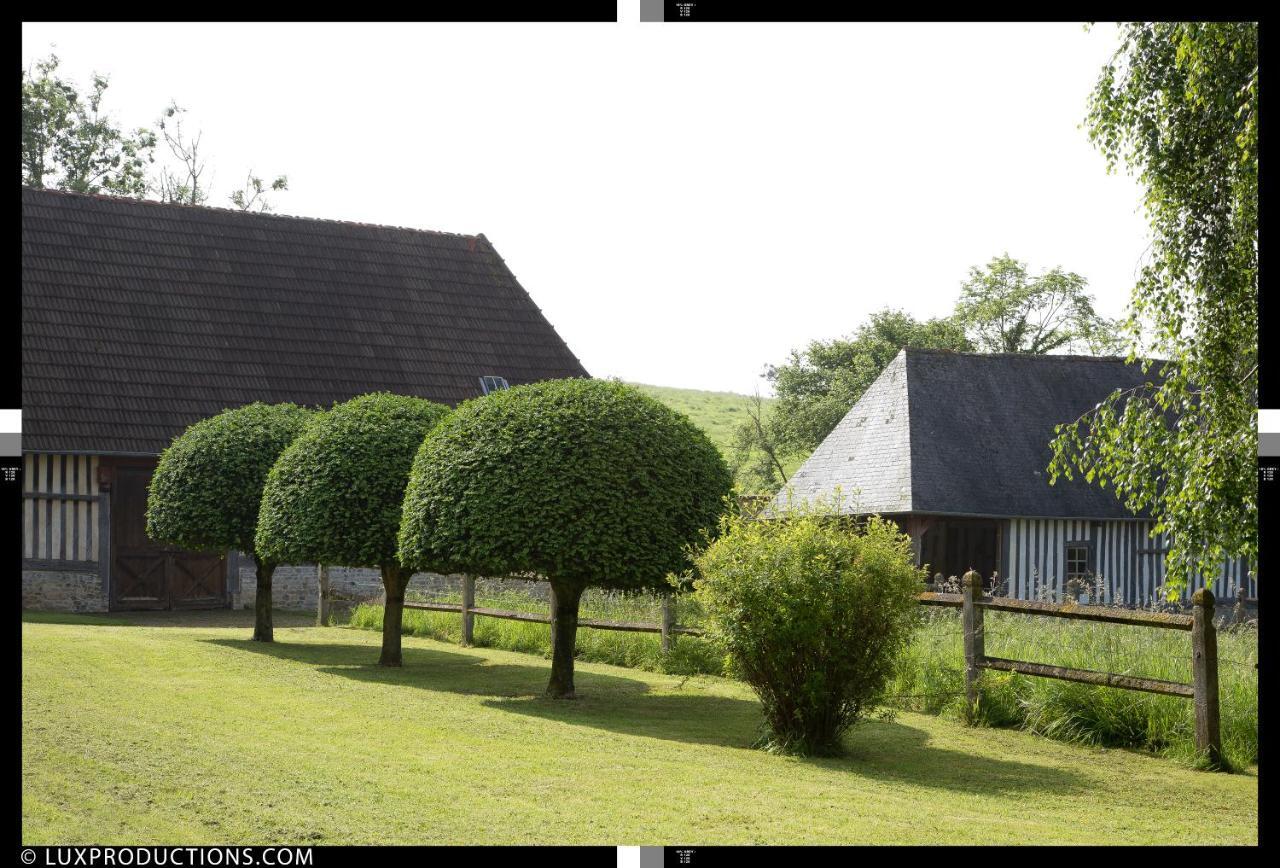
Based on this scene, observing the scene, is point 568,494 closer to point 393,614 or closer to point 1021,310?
point 393,614

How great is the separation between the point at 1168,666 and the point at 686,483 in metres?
4.48

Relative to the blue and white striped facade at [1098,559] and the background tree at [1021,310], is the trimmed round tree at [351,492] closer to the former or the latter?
the blue and white striped facade at [1098,559]

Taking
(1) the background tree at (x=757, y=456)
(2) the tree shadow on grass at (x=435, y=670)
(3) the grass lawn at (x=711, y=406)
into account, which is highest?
(3) the grass lawn at (x=711, y=406)

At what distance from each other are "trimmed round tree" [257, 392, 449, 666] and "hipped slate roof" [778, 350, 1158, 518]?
10.1 metres

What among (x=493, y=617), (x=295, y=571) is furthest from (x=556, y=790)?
(x=295, y=571)

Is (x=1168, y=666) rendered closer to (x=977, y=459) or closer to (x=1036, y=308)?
(x=977, y=459)

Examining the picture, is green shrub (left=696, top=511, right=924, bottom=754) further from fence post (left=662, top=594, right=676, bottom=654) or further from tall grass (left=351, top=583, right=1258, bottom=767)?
fence post (left=662, top=594, right=676, bottom=654)

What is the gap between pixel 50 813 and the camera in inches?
249

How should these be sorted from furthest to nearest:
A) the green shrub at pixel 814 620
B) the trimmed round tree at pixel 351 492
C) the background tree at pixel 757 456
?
the background tree at pixel 757 456 < the trimmed round tree at pixel 351 492 < the green shrub at pixel 814 620

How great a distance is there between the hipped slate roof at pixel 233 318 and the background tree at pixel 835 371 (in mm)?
14868

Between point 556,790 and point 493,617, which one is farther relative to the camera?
point 493,617

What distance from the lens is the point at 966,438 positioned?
2556 centimetres

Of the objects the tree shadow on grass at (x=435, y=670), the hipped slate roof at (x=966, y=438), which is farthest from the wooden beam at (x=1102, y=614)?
the hipped slate roof at (x=966, y=438)

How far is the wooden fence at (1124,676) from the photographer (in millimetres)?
9891
